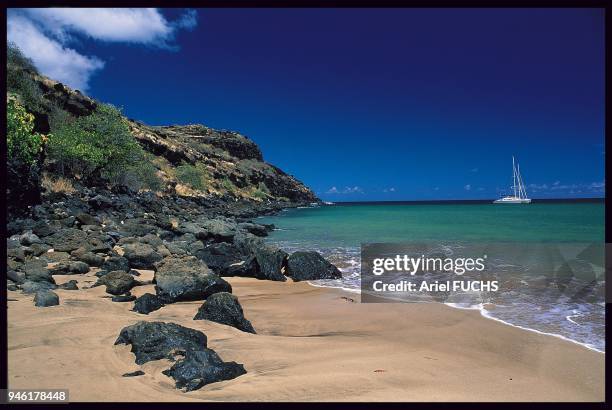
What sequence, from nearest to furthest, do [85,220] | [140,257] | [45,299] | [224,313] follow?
[45,299], [224,313], [140,257], [85,220]

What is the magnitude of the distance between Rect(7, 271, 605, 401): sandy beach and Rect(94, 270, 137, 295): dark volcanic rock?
8.7 inches

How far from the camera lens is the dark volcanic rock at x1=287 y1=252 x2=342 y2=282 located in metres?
12.5

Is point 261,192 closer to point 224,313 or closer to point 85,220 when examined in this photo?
point 85,220

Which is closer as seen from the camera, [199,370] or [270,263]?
[199,370]

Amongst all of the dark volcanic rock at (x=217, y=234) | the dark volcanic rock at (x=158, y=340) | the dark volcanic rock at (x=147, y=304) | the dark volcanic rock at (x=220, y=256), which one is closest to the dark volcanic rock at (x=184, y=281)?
the dark volcanic rock at (x=147, y=304)

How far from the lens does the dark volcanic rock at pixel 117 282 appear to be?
325 inches

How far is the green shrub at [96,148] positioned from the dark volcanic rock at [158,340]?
111 feet

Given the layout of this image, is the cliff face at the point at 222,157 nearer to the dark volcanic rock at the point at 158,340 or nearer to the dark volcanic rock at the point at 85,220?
the dark volcanic rock at the point at 85,220

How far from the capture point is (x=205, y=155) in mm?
107562

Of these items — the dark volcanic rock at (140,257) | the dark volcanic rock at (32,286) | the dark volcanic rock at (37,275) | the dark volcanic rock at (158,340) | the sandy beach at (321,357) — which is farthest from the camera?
the dark volcanic rock at (140,257)

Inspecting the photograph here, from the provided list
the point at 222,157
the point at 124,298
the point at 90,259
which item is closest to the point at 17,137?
the point at 90,259

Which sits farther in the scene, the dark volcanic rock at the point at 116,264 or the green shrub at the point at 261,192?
the green shrub at the point at 261,192

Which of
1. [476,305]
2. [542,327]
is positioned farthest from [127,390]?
[476,305]

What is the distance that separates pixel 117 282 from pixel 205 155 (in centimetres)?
10312
